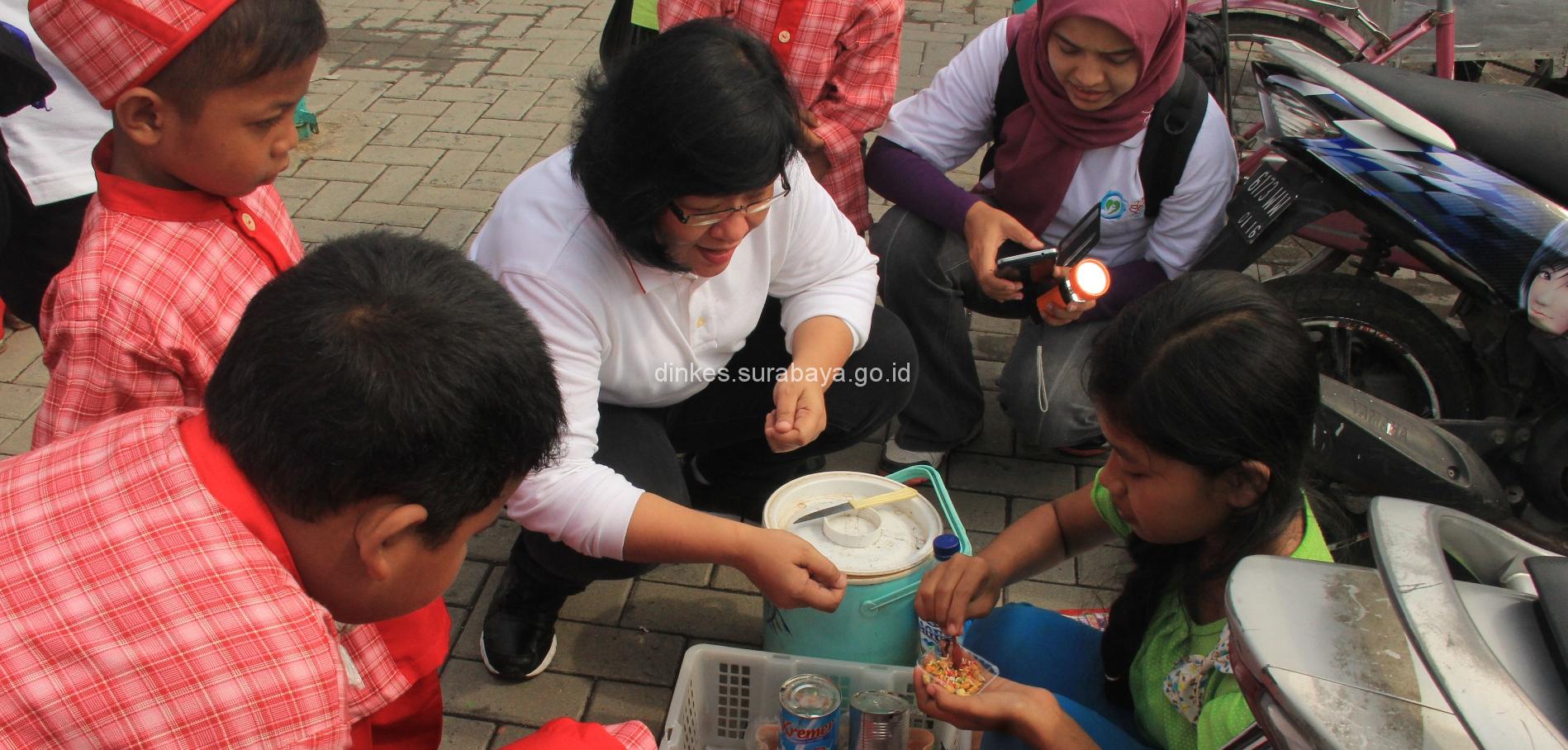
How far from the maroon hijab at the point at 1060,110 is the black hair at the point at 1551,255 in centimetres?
83

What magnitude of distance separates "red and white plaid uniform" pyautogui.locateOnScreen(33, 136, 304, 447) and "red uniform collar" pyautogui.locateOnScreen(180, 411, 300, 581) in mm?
488

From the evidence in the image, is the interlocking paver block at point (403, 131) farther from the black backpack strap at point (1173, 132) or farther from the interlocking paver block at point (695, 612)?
the black backpack strap at point (1173, 132)

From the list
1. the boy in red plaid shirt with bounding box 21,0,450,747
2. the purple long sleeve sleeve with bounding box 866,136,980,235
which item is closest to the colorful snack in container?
the boy in red plaid shirt with bounding box 21,0,450,747

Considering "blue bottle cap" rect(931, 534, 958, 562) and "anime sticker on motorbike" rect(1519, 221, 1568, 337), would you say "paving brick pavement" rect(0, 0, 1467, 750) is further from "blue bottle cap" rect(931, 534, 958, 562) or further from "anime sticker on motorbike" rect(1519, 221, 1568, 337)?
"anime sticker on motorbike" rect(1519, 221, 1568, 337)

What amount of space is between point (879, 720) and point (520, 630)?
2.69 feet

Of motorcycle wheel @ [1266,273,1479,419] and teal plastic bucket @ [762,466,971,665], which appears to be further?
motorcycle wheel @ [1266,273,1479,419]

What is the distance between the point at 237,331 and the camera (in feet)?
3.99

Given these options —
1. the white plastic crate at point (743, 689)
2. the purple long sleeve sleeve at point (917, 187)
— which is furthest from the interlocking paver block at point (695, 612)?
the purple long sleeve sleeve at point (917, 187)

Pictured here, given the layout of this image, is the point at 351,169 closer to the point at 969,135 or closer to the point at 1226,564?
the point at 969,135

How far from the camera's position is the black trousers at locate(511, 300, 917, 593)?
219 centimetres

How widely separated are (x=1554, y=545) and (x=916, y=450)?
139 centimetres

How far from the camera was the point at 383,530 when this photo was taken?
1136 millimetres

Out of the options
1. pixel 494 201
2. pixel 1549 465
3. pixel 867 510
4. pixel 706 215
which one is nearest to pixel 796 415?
pixel 867 510

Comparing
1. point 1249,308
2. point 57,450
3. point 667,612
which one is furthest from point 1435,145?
point 57,450
